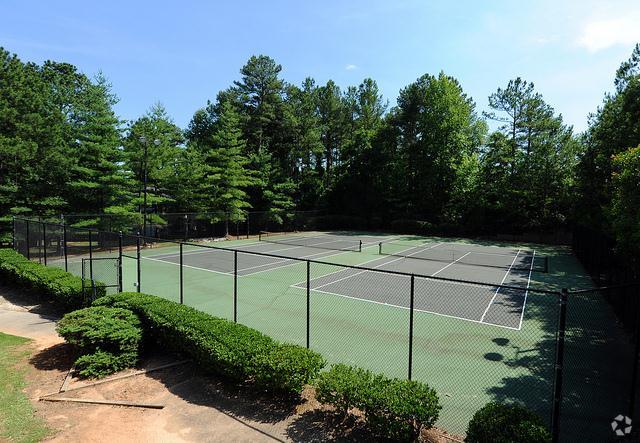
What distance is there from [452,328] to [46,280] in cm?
1364

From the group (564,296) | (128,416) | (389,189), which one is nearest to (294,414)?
(128,416)

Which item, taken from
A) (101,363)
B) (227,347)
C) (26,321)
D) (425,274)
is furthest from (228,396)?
(425,274)

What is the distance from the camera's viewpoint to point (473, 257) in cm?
2598

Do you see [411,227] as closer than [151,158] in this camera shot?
No

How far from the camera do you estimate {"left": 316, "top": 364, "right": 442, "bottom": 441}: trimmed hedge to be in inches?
202

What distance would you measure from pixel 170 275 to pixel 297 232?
2501 centimetres

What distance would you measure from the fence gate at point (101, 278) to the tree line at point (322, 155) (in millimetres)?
13990

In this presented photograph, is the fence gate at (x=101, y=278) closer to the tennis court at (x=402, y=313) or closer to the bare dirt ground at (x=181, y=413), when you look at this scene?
the tennis court at (x=402, y=313)

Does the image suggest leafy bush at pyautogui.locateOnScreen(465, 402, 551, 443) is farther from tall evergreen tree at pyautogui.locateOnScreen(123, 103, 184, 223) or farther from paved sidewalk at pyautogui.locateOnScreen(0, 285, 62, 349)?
tall evergreen tree at pyautogui.locateOnScreen(123, 103, 184, 223)

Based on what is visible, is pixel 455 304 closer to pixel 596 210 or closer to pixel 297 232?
pixel 596 210

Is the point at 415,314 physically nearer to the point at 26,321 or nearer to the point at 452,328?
the point at 452,328

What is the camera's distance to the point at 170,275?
59.5 ft

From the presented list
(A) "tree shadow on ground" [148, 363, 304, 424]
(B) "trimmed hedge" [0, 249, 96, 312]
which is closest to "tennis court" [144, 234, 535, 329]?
(A) "tree shadow on ground" [148, 363, 304, 424]

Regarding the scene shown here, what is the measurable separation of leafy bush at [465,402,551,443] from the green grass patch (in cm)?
631
